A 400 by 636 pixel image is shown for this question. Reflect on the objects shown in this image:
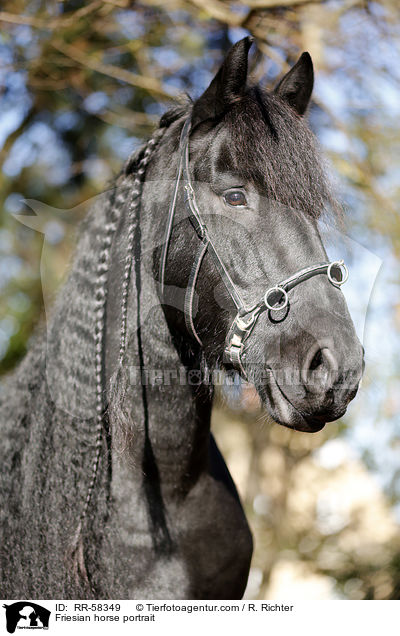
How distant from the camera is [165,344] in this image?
197 centimetres

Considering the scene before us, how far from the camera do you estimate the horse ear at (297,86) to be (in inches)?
81.6

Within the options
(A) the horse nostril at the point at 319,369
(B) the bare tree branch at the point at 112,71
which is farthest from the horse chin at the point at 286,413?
(B) the bare tree branch at the point at 112,71

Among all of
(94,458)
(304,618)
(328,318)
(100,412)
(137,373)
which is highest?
(328,318)

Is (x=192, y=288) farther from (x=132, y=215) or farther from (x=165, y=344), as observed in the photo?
(x=132, y=215)

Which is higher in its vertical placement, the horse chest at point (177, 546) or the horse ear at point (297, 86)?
the horse ear at point (297, 86)

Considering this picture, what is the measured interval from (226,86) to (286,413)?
1.13 meters

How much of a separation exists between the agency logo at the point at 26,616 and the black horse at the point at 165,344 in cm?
5

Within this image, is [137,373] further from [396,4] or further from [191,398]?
[396,4]

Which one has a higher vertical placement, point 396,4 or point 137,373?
point 396,4

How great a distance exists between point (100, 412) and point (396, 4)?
4133mm

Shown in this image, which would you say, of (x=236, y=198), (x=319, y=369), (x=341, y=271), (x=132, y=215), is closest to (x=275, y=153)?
(x=236, y=198)

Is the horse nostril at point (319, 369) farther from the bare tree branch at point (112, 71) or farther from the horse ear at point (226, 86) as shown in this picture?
the bare tree branch at point (112, 71)

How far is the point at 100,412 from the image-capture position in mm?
1932

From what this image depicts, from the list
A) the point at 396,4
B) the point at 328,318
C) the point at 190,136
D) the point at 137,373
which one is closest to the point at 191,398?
the point at 137,373
